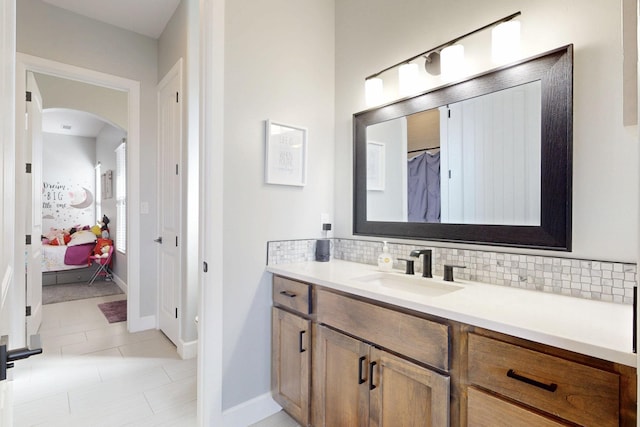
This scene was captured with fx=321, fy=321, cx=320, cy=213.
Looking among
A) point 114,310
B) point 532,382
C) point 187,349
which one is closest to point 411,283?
point 532,382

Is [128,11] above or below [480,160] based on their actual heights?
above

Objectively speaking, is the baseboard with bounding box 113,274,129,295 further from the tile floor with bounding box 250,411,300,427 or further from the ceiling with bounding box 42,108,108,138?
the tile floor with bounding box 250,411,300,427

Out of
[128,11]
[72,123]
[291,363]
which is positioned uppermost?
[128,11]

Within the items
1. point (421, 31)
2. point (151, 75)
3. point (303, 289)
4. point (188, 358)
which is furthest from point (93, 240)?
point (421, 31)

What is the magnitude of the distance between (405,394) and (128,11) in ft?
12.1

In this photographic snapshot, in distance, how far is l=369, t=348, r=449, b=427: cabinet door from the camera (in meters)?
1.11

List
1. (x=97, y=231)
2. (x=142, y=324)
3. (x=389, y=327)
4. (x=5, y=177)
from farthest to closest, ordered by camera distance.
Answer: (x=97, y=231)
(x=142, y=324)
(x=389, y=327)
(x=5, y=177)

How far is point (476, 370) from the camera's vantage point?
1.03 metres

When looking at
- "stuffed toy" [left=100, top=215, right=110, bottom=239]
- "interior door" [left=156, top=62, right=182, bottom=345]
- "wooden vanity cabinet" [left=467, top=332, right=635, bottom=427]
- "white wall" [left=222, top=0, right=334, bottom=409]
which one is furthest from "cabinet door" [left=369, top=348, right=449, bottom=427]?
"stuffed toy" [left=100, top=215, right=110, bottom=239]

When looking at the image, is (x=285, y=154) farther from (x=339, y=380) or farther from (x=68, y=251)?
(x=68, y=251)

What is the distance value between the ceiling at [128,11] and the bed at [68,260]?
378cm

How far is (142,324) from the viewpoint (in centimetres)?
326

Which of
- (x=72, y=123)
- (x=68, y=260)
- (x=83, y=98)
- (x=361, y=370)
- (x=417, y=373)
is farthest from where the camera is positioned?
(x=72, y=123)

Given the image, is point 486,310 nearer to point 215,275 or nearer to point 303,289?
point 303,289
